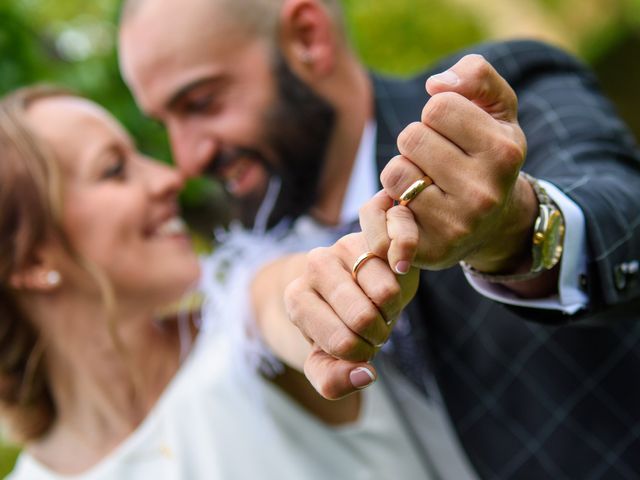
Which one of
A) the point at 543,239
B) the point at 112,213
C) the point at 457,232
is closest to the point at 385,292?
the point at 457,232

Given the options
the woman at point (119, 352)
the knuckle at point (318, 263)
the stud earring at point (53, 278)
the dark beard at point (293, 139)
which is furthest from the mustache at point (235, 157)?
the knuckle at point (318, 263)

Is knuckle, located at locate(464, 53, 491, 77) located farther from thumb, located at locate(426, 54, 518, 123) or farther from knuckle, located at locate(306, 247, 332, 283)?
knuckle, located at locate(306, 247, 332, 283)

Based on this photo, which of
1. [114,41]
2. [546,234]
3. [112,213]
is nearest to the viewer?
[546,234]

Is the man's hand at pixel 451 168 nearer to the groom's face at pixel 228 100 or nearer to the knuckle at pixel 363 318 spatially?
the knuckle at pixel 363 318

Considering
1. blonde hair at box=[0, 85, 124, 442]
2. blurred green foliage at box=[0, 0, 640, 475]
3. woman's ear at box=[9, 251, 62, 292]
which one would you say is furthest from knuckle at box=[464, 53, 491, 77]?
blurred green foliage at box=[0, 0, 640, 475]

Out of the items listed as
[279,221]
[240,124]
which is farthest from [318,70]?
[279,221]

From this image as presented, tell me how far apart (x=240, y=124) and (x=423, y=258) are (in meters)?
1.43

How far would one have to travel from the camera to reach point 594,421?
1.77 meters

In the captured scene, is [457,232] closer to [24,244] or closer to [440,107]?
[440,107]

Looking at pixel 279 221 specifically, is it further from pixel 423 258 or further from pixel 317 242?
pixel 423 258

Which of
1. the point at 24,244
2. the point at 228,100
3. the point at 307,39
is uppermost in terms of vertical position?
the point at 307,39

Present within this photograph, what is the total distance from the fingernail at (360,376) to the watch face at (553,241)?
39cm

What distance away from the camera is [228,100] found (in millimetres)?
2342

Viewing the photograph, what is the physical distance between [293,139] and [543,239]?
1.30 m
